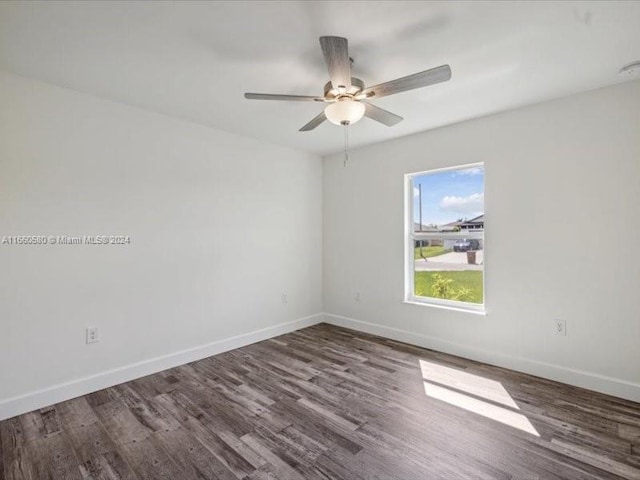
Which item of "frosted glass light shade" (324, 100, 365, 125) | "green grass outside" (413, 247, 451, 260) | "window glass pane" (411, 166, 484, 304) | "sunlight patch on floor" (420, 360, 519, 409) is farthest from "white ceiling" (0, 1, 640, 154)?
"sunlight patch on floor" (420, 360, 519, 409)

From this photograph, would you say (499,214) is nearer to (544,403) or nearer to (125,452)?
(544,403)

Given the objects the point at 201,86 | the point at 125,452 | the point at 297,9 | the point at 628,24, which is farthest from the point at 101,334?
the point at 628,24

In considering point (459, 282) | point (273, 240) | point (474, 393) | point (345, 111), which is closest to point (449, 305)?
point (459, 282)

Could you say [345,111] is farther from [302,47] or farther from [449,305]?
[449,305]

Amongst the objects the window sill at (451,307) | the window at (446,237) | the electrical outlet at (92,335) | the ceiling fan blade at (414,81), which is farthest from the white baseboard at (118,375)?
the ceiling fan blade at (414,81)

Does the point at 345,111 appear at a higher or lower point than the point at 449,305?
higher

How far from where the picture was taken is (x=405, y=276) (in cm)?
387

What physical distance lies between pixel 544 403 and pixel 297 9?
3.12m

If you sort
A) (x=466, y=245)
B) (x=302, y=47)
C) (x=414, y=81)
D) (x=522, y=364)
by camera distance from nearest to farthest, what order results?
1. (x=414, y=81)
2. (x=302, y=47)
3. (x=522, y=364)
4. (x=466, y=245)

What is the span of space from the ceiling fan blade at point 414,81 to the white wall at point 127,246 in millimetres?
2093

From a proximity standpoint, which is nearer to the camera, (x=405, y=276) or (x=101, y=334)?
(x=101, y=334)

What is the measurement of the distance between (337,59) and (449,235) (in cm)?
248

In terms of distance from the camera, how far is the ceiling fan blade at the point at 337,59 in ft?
5.21

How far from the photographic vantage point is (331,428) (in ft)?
7.11
